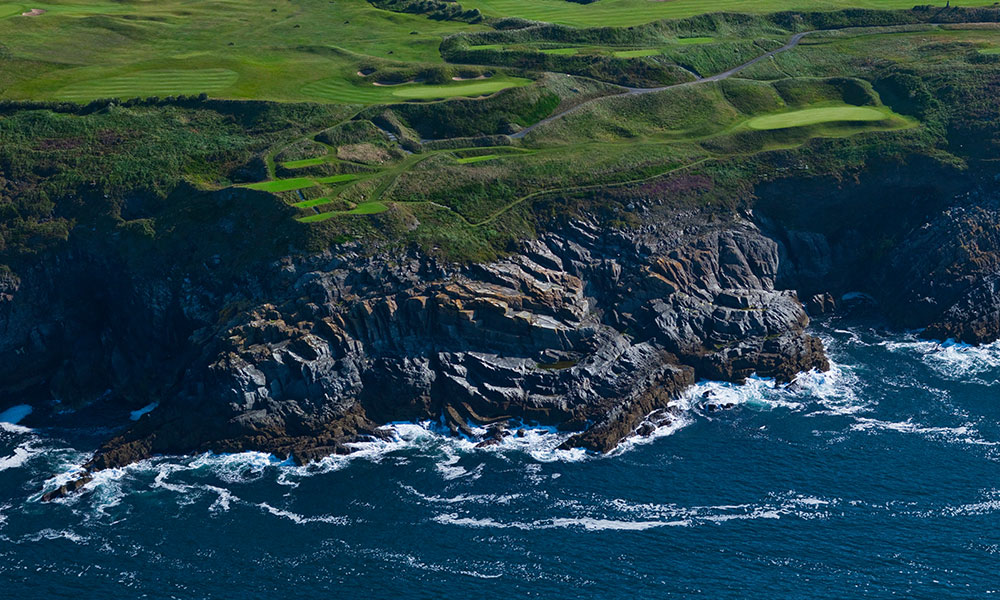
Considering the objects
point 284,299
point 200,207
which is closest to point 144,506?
point 284,299

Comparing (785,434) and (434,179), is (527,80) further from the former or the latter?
(785,434)

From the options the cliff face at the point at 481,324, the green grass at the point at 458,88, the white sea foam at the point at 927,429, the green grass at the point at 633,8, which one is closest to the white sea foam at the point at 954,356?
the cliff face at the point at 481,324

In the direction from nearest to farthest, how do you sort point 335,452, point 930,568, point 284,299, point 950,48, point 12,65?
point 930,568 < point 335,452 < point 284,299 < point 12,65 < point 950,48

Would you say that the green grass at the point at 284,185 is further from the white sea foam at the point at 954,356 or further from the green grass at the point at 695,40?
the green grass at the point at 695,40

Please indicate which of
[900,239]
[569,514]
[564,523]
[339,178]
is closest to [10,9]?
[339,178]

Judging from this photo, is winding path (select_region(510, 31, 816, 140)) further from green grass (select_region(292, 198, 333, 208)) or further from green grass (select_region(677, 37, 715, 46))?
green grass (select_region(292, 198, 333, 208))

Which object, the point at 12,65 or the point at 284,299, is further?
the point at 12,65

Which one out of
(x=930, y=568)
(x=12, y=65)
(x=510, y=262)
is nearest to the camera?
(x=930, y=568)
